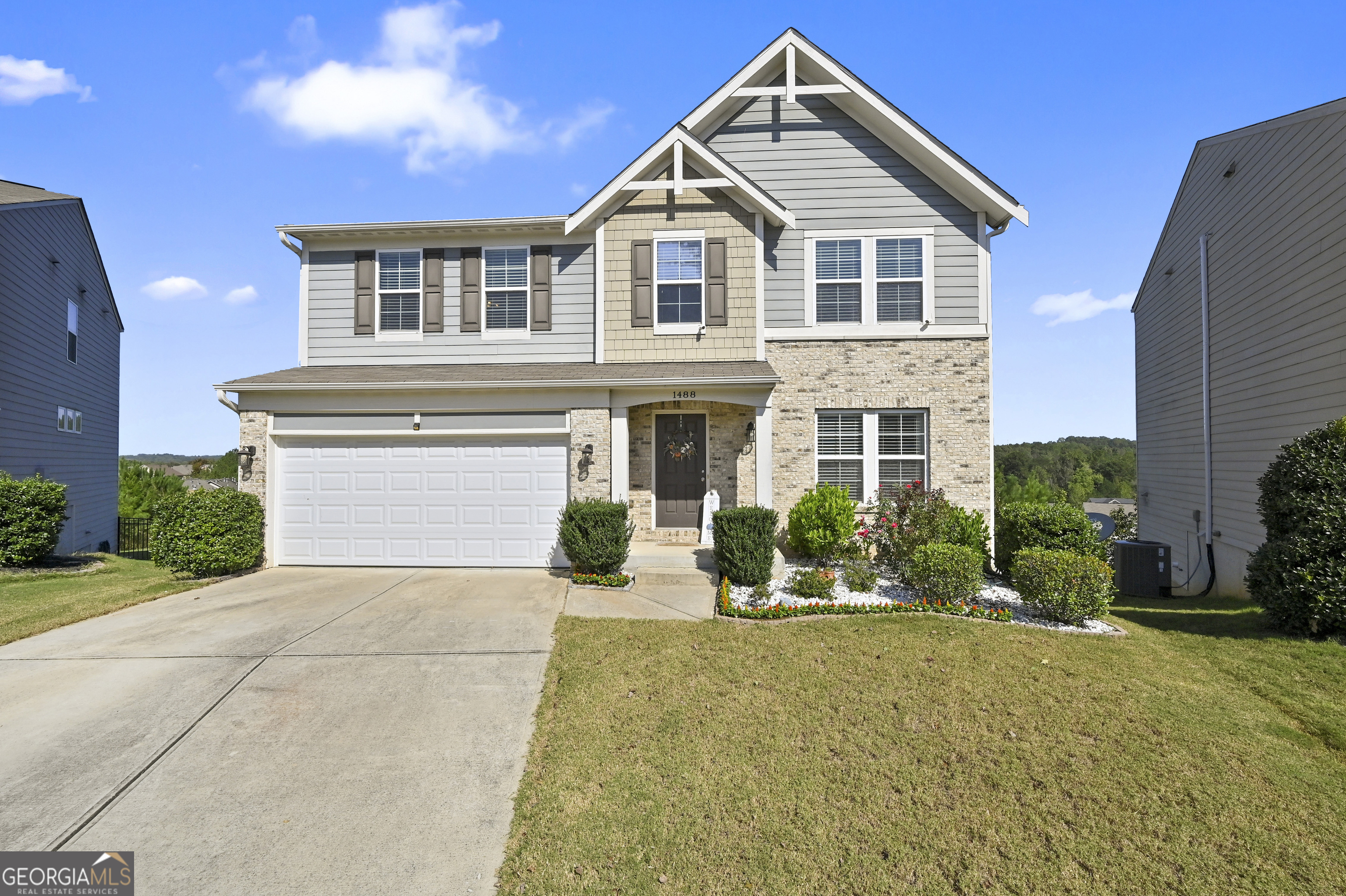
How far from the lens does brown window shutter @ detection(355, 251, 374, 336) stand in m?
13.0

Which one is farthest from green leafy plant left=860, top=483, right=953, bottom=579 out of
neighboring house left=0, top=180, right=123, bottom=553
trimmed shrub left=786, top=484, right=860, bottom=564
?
neighboring house left=0, top=180, right=123, bottom=553

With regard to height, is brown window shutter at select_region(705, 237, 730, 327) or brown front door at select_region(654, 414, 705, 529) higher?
brown window shutter at select_region(705, 237, 730, 327)

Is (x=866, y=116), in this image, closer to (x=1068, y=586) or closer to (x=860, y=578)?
(x=860, y=578)

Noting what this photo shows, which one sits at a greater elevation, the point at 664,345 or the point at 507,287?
the point at 507,287

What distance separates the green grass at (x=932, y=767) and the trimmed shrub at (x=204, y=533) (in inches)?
284

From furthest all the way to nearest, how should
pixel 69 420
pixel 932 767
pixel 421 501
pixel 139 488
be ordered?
pixel 139 488 → pixel 69 420 → pixel 421 501 → pixel 932 767

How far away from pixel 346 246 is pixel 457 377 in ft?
14.3

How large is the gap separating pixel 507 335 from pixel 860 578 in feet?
26.5

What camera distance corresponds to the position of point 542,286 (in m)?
12.8

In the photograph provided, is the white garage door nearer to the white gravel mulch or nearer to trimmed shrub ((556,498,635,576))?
trimmed shrub ((556,498,635,576))

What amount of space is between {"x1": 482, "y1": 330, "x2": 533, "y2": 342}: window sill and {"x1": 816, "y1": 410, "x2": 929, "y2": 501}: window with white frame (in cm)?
591

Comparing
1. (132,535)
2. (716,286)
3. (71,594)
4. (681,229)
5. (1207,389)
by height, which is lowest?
(132,535)

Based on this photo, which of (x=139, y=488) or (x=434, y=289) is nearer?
(x=434, y=289)

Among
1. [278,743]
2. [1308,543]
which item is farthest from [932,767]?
[1308,543]
